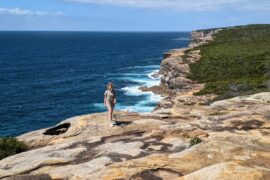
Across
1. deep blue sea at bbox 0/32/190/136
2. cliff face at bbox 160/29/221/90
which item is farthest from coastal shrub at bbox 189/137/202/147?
cliff face at bbox 160/29/221/90

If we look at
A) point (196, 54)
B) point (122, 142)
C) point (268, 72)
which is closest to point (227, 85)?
point (268, 72)

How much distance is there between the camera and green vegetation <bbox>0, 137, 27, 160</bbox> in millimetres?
21594

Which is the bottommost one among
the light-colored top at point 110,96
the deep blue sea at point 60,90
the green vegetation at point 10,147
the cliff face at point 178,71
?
the deep blue sea at point 60,90

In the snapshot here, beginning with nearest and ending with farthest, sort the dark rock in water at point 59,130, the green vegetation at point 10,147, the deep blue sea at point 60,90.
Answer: the green vegetation at point 10,147
the dark rock in water at point 59,130
the deep blue sea at point 60,90

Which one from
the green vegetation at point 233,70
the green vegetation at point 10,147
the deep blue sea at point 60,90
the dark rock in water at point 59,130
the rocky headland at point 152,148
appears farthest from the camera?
the deep blue sea at point 60,90

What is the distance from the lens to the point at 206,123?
2319 centimetres

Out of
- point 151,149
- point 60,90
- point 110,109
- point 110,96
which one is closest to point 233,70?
point 60,90

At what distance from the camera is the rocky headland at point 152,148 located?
47.6 feet

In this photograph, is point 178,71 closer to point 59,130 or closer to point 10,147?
point 59,130

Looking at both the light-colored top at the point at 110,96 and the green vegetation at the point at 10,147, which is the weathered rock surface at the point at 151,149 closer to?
the green vegetation at the point at 10,147

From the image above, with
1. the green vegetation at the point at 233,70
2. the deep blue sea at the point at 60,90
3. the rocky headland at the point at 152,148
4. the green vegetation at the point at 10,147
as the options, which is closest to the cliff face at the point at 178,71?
the green vegetation at the point at 233,70

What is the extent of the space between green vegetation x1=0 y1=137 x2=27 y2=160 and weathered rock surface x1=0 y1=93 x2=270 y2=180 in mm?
1054

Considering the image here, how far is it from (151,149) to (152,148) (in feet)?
0.50

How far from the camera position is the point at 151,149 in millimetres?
18797
